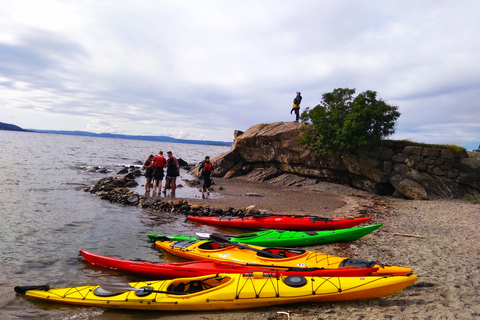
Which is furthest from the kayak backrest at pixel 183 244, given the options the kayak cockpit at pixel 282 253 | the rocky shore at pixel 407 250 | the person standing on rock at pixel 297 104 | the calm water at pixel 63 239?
the person standing on rock at pixel 297 104

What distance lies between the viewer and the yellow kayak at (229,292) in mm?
4582

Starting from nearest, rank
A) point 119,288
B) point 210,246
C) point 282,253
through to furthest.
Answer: point 119,288
point 282,253
point 210,246

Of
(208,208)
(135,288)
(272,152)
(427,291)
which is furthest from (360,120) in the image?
(135,288)

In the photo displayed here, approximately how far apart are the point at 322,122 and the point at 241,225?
10363 millimetres

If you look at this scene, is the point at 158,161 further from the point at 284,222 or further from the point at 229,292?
the point at 229,292

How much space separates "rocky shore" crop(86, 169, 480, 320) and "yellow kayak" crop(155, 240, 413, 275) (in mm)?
720

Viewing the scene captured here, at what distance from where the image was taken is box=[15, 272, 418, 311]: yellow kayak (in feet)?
15.0

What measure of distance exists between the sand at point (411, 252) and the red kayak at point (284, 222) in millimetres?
911

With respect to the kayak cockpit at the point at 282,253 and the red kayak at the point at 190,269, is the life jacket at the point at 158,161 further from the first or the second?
the kayak cockpit at the point at 282,253

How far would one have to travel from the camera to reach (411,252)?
694 centimetres

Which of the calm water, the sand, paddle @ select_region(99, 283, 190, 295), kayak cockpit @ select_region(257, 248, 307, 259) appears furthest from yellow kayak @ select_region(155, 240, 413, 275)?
paddle @ select_region(99, 283, 190, 295)

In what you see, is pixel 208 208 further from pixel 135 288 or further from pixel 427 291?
pixel 427 291

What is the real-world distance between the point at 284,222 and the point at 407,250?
374cm

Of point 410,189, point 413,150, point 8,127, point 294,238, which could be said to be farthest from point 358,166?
point 8,127
